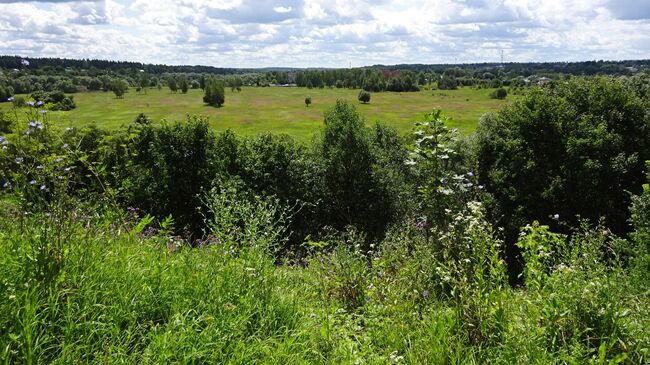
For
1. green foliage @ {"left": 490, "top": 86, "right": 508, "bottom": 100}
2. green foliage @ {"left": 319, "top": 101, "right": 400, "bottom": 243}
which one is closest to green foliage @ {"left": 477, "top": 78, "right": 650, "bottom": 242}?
green foliage @ {"left": 319, "top": 101, "right": 400, "bottom": 243}

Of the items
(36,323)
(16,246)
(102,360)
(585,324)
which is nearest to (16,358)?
(36,323)

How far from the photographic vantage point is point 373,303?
189 inches

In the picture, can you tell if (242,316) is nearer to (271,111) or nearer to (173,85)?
(271,111)

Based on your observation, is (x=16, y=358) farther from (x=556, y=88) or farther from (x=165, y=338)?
(x=556, y=88)

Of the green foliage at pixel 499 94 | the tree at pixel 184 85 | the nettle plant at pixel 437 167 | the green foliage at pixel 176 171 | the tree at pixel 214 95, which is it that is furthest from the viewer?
the tree at pixel 184 85

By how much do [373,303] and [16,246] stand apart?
3.56 m

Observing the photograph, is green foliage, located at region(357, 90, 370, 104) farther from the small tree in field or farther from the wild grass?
the wild grass

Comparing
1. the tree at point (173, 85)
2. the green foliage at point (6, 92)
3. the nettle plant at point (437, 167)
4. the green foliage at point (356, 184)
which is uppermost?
the tree at point (173, 85)

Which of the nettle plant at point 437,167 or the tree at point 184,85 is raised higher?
the tree at point 184,85

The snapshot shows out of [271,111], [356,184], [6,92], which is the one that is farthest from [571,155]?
[271,111]

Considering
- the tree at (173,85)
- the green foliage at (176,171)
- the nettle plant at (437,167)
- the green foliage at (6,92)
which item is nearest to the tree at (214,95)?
the tree at (173,85)

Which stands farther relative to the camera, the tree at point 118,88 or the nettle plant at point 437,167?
the tree at point 118,88

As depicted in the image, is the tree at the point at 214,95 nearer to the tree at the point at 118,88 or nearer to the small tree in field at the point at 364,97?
the tree at the point at 118,88

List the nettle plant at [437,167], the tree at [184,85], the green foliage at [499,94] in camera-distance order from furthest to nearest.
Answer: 1. the tree at [184,85]
2. the green foliage at [499,94]
3. the nettle plant at [437,167]
